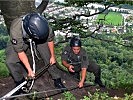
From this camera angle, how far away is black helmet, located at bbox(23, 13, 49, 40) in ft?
17.3

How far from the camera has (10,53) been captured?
631cm

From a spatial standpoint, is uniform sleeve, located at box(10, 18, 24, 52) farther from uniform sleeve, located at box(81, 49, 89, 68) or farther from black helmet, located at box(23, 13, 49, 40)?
uniform sleeve, located at box(81, 49, 89, 68)

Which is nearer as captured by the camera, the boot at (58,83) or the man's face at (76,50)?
the boot at (58,83)

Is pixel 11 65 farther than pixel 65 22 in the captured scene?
No

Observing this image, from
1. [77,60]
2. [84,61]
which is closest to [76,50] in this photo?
[84,61]

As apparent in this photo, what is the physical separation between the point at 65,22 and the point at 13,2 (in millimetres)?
3238

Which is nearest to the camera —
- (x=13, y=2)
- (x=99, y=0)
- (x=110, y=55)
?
(x=13, y=2)

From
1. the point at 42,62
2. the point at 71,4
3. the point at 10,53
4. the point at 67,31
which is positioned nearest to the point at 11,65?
the point at 10,53

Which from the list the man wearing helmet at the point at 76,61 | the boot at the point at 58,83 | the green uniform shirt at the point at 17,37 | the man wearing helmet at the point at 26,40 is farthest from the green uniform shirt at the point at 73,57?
the green uniform shirt at the point at 17,37

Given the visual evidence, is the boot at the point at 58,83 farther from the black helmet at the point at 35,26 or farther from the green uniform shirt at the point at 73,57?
the black helmet at the point at 35,26

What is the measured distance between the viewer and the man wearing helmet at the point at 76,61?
722 centimetres

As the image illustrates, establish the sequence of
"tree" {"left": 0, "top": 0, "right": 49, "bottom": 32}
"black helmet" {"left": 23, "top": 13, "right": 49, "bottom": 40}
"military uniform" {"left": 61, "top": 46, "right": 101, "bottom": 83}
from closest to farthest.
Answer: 1. "black helmet" {"left": 23, "top": 13, "right": 49, "bottom": 40}
2. "tree" {"left": 0, "top": 0, "right": 49, "bottom": 32}
3. "military uniform" {"left": 61, "top": 46, "right": 101, "bottom": 83}

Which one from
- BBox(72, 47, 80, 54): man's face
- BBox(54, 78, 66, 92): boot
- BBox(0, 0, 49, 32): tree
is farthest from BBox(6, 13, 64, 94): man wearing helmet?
BBox(0, 0, 49, 32): tree

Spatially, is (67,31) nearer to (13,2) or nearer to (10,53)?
(13,2)
